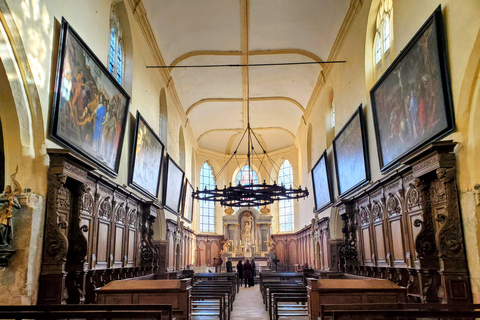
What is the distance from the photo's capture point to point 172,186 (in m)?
17.3

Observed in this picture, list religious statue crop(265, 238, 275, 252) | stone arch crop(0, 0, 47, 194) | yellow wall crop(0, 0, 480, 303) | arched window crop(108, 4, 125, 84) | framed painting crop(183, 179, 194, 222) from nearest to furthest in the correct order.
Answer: stone arch crop(0, 0, 47, 194), yellow wall crop(0, 0, 480, 303), arched window crop(108, 4, 125, 84), framed painting crop(183, 179, 194, 222), religious statue crop(265, 238, 275, 252)

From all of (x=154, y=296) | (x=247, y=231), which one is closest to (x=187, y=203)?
(x=247, y=231)

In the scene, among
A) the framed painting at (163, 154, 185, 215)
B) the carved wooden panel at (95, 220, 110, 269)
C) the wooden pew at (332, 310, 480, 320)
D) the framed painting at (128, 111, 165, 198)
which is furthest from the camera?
the framed painting at (163, 154, 185, 215)

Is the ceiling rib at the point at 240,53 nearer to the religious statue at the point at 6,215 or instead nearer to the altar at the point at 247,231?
the religious statue at the point at 6,215

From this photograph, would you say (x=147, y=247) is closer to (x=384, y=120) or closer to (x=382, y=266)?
(x=382, y=266)

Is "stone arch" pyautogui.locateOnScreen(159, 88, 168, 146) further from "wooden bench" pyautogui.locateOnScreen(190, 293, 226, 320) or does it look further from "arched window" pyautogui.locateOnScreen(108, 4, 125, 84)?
"wooden bench" pyautogui.locateOnScreen(190, 293, 226, 320)

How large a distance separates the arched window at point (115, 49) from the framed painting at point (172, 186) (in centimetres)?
491

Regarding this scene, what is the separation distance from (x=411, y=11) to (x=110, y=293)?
26.6 ft

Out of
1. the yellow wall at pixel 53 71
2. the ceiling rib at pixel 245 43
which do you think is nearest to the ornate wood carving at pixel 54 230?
the yellow wall at pixel 53 71

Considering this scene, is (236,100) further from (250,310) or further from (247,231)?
(250,310)

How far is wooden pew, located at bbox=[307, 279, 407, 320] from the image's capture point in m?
7.55

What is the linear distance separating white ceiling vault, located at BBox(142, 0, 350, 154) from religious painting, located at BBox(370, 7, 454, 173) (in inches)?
190

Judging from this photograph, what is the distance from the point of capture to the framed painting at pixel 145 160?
1195 cm

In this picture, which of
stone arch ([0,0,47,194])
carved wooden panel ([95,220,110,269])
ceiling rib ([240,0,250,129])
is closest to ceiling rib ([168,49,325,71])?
ceiling rib ([240,0,250,129])
